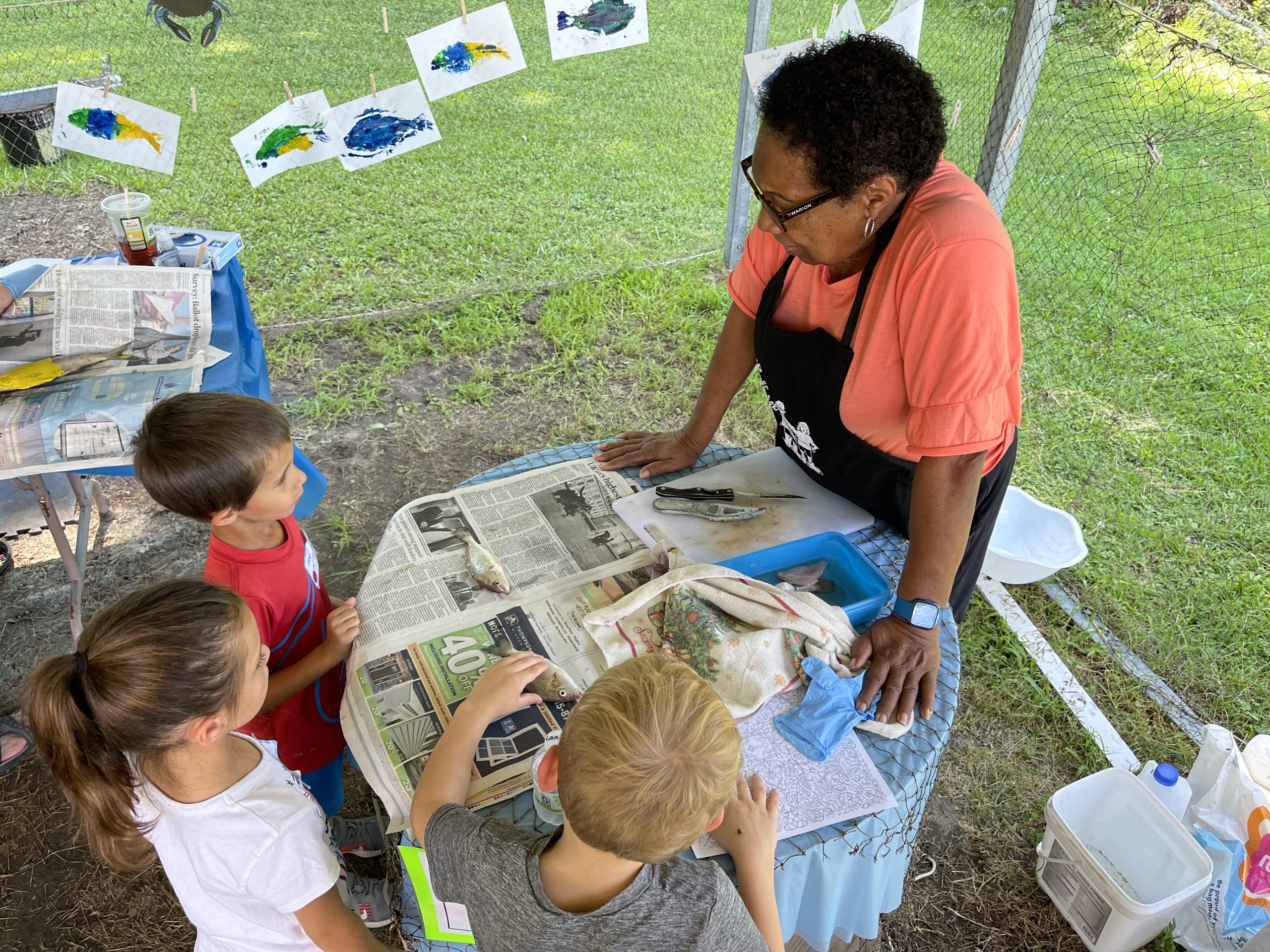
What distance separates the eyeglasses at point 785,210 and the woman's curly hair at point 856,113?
0.02 m

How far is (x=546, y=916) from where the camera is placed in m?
1.12

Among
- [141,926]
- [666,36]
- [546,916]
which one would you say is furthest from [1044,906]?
[666,36]

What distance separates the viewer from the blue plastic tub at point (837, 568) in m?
1.61

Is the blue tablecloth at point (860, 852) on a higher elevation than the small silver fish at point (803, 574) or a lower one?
lower

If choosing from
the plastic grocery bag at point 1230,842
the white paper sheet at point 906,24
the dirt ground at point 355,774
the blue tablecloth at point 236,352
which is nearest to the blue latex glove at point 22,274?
the blue tablecloth at point 236,352

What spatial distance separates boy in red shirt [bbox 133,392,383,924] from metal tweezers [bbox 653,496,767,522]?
0.68 meters

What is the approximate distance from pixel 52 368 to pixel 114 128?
3.33ft

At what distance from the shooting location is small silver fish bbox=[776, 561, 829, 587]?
66.3 inches

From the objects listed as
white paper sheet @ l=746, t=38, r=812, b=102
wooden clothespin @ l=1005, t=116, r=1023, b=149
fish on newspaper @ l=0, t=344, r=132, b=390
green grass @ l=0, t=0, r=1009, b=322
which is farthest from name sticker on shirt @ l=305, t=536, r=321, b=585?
green grass @ l=0, t=0, r=1009, b=322

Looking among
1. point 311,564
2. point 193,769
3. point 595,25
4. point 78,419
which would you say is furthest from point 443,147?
point 193,769

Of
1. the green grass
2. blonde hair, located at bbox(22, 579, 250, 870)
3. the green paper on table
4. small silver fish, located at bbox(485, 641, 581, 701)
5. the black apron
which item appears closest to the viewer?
blonde hair, located at bbox(22, 579, 250, 870)

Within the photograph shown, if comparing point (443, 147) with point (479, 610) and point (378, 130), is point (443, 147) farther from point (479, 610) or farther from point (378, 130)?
point (479, 610)

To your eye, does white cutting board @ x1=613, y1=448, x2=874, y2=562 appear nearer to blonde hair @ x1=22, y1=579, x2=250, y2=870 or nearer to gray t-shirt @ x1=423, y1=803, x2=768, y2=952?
gray t-shirt @ x1=423, y1=803, x2=768, y2=952

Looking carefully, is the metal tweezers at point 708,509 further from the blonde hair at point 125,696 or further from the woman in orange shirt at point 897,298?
the blonde hair at point 125,696
